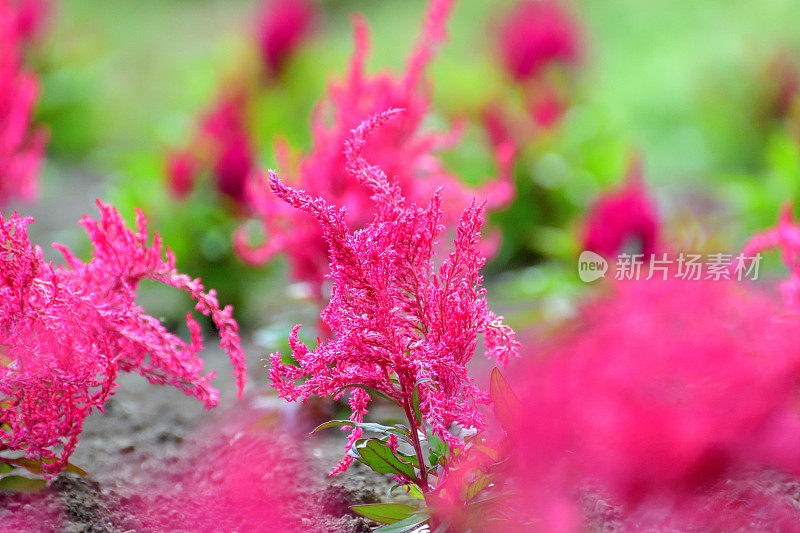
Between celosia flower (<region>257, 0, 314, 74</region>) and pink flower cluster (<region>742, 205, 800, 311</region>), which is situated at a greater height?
celosia flower (<region>257, 0, 314, 74</region>)

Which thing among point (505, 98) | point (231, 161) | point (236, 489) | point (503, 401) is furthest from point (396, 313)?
point (505, 98)

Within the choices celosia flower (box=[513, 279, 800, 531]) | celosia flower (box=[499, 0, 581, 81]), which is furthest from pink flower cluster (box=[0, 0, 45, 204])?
celosia flower (box=[499, 0, 581, 81])

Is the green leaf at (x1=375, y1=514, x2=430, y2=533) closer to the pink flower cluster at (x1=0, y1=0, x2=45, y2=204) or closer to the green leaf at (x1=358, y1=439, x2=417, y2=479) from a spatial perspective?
the green leaf at (x1=358, y1=439, x2=417, y2=479)

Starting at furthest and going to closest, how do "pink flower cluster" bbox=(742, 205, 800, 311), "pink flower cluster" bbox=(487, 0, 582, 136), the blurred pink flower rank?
1. "pink flower cluster" bbox=(487, 0, 582, 136)
2. the blurred pink flower
3. "pink flower cluster" bbox=(742, 205, 800, 311)

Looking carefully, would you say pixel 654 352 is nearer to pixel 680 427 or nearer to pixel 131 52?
pixel 680 427

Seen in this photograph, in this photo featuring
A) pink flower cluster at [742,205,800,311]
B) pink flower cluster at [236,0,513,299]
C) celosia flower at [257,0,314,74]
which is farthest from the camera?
celosia flower at [257,0,314,74]

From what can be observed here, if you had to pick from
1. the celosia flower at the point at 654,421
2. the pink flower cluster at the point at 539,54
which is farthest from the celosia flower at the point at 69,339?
the pink flower cluster at the point at 539,54

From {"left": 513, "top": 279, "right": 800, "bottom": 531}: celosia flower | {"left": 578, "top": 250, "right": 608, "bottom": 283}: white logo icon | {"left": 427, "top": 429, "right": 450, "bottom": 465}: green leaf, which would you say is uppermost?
{"left": 578, "top": 250, "right": 608, "bottom": 283}: white logo icon

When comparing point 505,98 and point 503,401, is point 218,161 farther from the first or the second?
point 505,98
